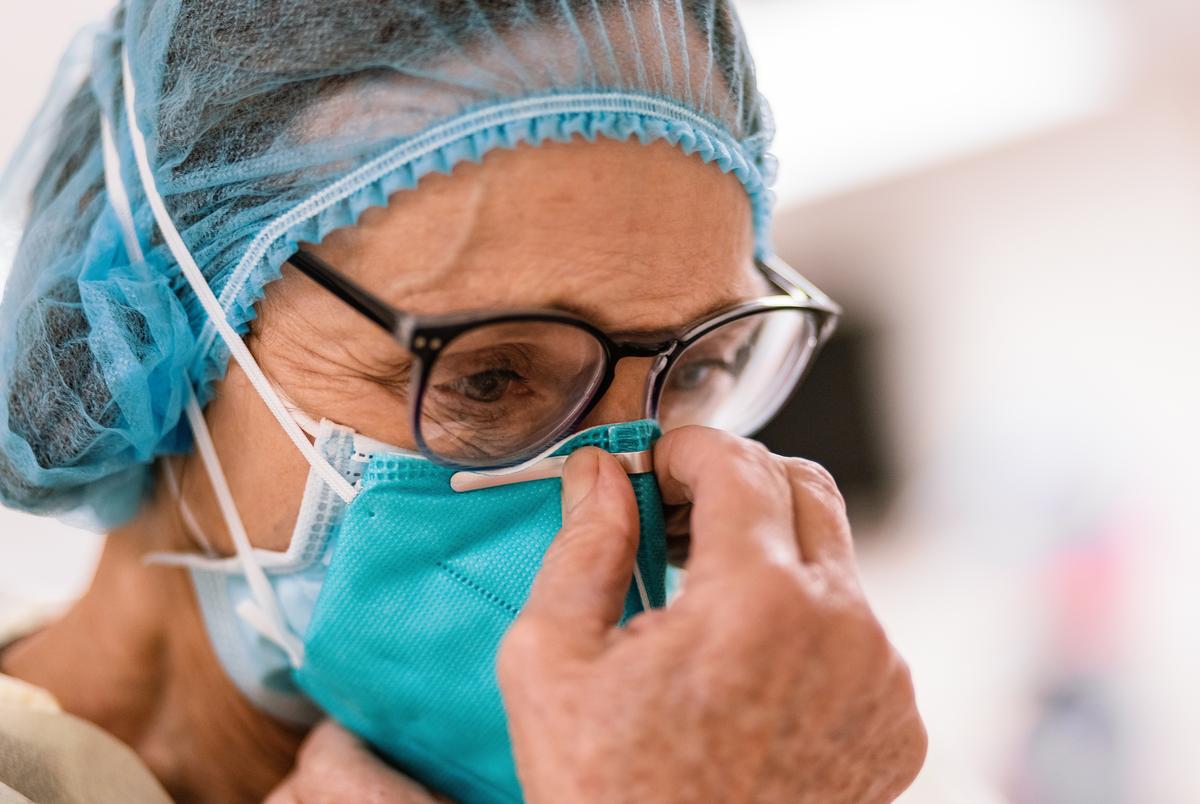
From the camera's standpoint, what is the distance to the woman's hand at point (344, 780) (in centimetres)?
114

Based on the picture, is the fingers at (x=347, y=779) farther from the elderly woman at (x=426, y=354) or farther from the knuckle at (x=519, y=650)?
the knuckle at (x=519, y=650)

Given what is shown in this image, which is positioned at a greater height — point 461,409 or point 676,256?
point 676,256

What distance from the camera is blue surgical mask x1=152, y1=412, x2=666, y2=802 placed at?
1.06m

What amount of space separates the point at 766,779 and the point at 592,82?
711mm

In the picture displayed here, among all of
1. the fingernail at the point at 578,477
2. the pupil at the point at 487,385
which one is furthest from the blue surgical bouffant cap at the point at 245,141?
the fingernail at the point at 578,477

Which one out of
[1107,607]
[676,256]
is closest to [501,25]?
[676,256]

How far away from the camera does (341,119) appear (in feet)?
3.36

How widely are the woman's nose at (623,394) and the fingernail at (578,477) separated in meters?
0.07

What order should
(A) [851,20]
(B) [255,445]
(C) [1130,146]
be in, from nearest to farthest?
(B) [255,445], (A) [851,20], (C) [1130,146]

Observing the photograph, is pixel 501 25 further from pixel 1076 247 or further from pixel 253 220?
pixel 1076 247

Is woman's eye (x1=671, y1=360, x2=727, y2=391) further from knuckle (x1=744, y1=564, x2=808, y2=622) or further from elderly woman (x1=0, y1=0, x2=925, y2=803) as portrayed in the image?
knuckle (x1=744, y1=564, x2=808, y2=622)

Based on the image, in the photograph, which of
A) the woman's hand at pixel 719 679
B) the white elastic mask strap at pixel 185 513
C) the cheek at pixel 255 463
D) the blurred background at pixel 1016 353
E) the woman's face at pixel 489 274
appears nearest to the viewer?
the woman's hand at pixel 719 679

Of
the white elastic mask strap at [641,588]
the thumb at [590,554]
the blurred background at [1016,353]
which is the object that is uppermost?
the thumb at [590,554]

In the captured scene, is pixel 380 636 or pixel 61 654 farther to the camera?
pixel 61 654
